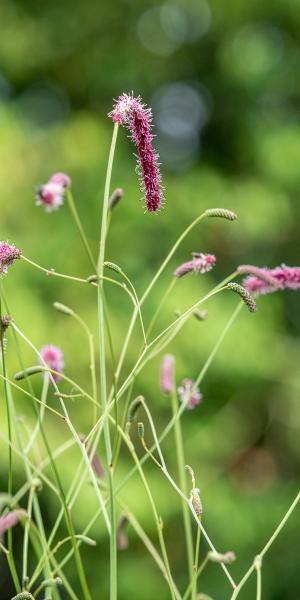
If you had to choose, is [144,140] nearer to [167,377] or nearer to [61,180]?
[61,180]

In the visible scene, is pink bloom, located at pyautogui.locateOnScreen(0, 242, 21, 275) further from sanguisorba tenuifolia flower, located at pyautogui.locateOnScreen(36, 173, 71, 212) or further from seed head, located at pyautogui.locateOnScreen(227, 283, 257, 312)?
seed head, located at pyautogui.locateOnScreen(227, 283, 257, 312)

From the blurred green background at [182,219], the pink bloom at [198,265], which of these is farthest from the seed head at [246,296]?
the blurred green background at [182,219]

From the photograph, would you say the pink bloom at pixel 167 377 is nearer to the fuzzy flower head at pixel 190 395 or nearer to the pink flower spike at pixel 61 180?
the fuzzy flower head at pixel 190 395

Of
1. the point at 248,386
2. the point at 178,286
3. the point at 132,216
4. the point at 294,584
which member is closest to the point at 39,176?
the point at 132,216

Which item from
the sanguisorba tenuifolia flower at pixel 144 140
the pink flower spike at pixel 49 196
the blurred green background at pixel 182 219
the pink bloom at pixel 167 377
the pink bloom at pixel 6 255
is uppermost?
the blurred green background at pixel 182 219

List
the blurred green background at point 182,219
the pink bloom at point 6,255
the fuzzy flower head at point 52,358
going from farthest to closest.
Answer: the blurred green background at point 182,219 → the fuzzy flower head at point 52,358 → the pink bloom at point 6,255

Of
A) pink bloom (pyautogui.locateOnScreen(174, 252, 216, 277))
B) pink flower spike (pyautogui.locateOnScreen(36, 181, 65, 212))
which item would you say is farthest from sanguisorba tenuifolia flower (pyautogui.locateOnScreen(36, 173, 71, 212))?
pink bloom (pyautogui.locateOnScreen(174, 252, 216, 277))

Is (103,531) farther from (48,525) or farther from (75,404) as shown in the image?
(48,525)
